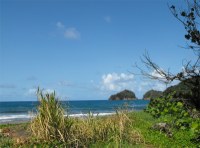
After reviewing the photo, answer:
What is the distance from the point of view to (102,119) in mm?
14195

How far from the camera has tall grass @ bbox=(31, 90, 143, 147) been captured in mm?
12414

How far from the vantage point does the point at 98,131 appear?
13250 millimetres

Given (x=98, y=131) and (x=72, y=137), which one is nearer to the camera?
(x=72, y=137)

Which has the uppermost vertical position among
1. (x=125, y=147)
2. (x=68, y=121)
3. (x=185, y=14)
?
(x=185, y=14)

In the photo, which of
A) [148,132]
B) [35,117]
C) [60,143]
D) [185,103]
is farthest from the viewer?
[148,132]

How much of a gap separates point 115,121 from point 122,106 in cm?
79

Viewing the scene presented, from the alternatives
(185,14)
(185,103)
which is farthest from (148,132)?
(185,14)

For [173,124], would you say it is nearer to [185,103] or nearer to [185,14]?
[185,103]

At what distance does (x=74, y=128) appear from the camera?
1266 centimetres

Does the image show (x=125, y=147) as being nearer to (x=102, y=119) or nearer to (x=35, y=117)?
(x=102, y=119)

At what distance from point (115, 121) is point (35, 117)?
8.78 feet

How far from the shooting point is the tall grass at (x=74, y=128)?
1241 centimetres

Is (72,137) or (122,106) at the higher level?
(122,106)

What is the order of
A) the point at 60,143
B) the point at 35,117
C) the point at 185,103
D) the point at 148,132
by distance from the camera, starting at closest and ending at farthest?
the point at 60,143
the point at 35,117
the point at 185,103
the point at 148,132
